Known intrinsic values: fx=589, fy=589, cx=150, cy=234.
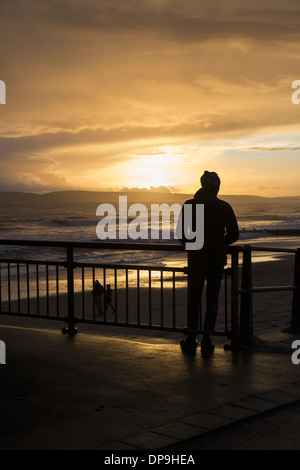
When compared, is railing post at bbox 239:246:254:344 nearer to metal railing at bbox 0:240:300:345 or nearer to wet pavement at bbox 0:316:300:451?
metal railing at bbox 0:240:300:345

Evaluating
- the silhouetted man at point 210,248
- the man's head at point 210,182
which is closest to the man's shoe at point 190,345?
the silhouetted man at point 210,248

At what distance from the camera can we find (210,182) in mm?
6992

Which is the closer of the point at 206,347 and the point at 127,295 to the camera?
the point at 206,347

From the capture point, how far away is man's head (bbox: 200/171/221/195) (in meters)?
7.00

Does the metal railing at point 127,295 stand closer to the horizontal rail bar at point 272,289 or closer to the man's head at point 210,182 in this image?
the horizontal rail bar at point 272,289

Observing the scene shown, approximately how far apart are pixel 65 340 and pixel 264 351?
2578mm

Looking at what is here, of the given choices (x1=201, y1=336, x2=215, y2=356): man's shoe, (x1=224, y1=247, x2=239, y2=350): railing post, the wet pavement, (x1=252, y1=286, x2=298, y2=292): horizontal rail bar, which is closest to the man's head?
(x1=224, y1=247, x2=239, y2=350): railing post

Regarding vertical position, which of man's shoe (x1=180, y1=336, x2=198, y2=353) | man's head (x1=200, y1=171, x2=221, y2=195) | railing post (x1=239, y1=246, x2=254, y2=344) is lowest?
man's shoe (x1=180, y1=336, x2=198, y2=353)

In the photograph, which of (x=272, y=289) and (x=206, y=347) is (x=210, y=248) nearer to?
(x=206, y=347)

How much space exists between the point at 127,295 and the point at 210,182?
1892mm

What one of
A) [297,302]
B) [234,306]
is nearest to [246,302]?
[234,306]

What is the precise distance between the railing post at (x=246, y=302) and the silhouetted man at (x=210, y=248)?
57cm

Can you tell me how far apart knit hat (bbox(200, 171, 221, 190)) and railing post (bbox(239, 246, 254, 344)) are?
41.8 inches
